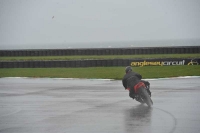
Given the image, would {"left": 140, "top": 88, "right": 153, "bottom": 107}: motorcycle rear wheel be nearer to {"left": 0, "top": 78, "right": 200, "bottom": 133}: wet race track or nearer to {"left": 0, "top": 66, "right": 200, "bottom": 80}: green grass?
{"left": 0, "top": 78, "right": 200, "bottom": 133}: wet race track

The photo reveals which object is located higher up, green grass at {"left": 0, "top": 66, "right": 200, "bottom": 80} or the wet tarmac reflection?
the wet tarmac reflection

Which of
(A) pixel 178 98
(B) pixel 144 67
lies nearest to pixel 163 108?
(A) pixel 178 98

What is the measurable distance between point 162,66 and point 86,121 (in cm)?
2013

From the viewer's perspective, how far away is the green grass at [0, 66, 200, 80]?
25250 millimetres

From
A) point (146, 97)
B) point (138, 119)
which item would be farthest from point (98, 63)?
point (138, 119)

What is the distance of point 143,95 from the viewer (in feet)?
43.4

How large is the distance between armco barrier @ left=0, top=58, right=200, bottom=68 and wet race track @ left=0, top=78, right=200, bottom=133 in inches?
430

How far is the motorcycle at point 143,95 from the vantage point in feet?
42.9

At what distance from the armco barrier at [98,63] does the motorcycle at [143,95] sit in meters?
16.0

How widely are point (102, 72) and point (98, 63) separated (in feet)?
10.5

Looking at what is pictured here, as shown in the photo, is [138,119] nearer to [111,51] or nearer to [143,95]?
[143,95]

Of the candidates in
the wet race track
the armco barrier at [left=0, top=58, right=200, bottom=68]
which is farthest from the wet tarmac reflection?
the armco barrier at [left=0, top=58, right=200, bottom=68]

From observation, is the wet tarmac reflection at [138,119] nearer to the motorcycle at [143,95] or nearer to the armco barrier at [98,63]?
the motorcycle at [143,95]

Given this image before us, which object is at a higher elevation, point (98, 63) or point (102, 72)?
point (98, 63)
